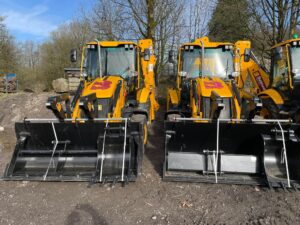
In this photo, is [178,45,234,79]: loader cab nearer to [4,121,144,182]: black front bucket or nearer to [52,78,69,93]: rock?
[4,121,144,182]: black front bucket

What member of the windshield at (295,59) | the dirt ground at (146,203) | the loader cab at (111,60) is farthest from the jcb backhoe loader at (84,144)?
the windshield at (295,59)

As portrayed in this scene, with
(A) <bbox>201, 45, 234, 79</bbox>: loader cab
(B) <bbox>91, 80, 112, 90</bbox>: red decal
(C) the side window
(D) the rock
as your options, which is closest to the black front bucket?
(B) <bbox>91, 80, 112, 90</bbox>: red decal

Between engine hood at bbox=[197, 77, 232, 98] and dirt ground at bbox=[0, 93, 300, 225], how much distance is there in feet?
6.36

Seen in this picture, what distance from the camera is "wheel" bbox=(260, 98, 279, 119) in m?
6.31

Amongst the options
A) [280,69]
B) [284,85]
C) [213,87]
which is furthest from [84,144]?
[280,69]

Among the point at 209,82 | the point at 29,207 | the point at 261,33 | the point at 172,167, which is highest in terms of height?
the point at 261,33

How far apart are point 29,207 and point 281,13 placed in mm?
15492

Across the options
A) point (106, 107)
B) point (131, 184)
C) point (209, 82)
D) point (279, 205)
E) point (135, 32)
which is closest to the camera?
point (279, 205)

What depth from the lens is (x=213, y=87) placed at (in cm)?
580

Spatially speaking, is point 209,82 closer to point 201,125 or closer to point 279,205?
point 201,125

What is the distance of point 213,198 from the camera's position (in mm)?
4094

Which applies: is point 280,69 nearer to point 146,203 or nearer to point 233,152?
point 233,152

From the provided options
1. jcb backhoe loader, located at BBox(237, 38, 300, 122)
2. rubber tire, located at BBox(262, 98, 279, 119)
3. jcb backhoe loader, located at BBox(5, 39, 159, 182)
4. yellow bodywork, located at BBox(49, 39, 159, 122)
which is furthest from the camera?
rubber tire, located at BBox(262, 98, 279, 119)

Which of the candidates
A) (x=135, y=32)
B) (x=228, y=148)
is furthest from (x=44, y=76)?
(x=228, y=148)
